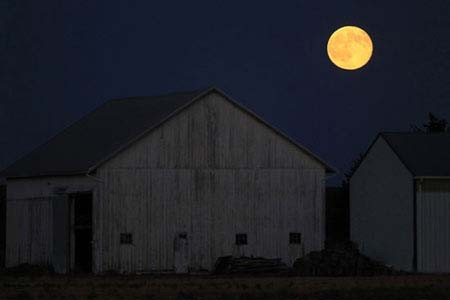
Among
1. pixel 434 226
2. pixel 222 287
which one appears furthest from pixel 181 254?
pixel 222 287

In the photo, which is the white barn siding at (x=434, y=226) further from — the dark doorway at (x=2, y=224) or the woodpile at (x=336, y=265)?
the dark doorway at (x=2, y=224)

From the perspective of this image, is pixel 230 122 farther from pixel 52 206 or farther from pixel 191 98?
pixel 52 206

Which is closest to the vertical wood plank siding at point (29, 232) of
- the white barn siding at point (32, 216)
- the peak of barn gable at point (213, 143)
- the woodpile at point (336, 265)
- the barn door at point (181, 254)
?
the white barn siding at point (32, 216)

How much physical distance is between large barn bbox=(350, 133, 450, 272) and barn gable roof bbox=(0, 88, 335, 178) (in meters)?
3.24

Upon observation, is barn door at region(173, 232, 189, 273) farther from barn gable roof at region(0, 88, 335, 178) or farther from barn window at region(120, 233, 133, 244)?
barn gable roof at region(0, 88, 335, 178)

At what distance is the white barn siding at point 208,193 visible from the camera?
5947 centimetres

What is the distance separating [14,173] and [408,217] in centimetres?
1700

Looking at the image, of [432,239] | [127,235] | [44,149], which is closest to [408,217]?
[432,239]

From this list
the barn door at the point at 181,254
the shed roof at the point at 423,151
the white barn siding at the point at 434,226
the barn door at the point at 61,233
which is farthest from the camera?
the shed roof at the point at 423,151

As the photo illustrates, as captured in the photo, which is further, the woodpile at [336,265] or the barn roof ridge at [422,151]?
the barn roof ridge at [422,151]

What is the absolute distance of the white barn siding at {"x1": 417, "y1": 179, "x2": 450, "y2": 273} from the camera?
61625 millimetres

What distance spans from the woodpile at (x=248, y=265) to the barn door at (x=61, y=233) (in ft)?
19.9

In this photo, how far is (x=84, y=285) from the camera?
48250 millimetres

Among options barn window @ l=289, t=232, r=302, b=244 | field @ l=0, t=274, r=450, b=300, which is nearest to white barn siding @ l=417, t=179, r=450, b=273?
field @ l=0, t=274, r=450, b=300
